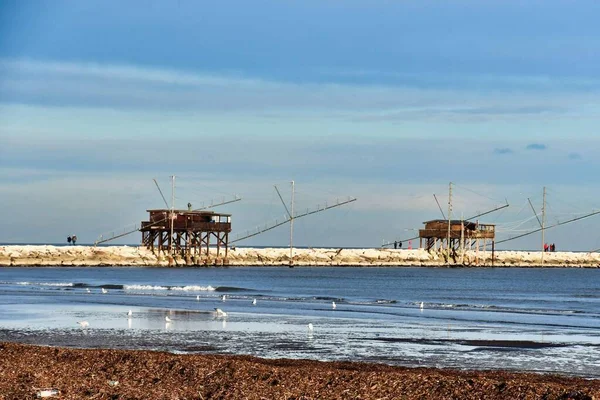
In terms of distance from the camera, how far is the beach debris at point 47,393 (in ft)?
52.5

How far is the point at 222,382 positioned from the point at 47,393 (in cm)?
318

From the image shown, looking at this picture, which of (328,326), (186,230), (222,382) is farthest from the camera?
(186,230)

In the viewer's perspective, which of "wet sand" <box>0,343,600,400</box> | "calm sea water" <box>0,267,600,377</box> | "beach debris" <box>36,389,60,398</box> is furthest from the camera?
"calm sea water" <box>0,267,600,377</box>

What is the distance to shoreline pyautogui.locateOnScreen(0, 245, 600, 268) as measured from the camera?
Answer: 371 ft

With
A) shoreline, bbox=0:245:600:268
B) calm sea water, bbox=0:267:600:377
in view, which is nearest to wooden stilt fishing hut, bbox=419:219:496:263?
shoreline, bbox=0:245:600:268

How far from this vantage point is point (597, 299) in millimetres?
65188

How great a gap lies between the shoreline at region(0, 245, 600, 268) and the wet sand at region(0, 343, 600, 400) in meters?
91.7

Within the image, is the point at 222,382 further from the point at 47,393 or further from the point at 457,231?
the point at 457,231

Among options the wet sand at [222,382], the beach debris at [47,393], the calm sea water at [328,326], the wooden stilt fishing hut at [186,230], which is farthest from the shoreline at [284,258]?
the beach debris at [47,393]

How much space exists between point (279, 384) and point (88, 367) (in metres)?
4.32

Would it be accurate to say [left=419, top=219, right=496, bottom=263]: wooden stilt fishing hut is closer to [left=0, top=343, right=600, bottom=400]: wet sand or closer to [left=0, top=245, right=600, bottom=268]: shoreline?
[left=0, top=245, right=600, bottom=268]: shoreline

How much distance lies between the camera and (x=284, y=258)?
137625 millimetres

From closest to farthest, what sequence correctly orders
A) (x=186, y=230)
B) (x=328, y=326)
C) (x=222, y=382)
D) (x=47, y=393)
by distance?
(x=47, y=393) < (x=222, y=382) < (x=328, y=326) < (x=186, y=230)

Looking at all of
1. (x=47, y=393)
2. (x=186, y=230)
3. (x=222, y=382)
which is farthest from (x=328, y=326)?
(x=186, y=230)
